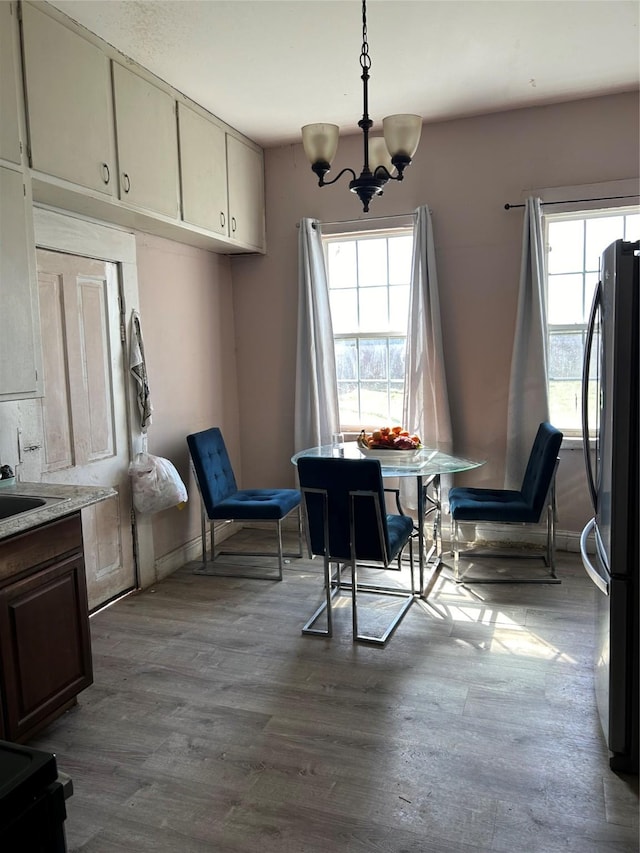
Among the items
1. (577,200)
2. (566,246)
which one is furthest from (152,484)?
(577,200)

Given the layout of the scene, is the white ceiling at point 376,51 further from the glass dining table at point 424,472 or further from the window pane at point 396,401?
the glass dining table at point 424,472

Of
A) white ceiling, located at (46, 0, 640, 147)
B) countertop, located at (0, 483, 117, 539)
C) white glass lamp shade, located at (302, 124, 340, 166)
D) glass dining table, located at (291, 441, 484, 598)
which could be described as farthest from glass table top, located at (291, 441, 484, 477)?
white ceiling, located at (46, 0, 640, 147)

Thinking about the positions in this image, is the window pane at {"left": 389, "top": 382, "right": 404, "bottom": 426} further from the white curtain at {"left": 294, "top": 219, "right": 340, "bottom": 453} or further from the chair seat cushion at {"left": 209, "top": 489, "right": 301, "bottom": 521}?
the chair seat cushion at {"left": 209, "top": 489, "right": 301, "bottom": 521}

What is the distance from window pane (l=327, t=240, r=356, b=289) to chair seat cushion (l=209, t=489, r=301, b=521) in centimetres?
167

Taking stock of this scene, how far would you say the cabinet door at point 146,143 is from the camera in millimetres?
Answer: 3182

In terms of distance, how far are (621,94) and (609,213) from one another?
68 centimetres

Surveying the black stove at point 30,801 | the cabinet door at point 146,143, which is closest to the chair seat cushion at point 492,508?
the cabinet door at point 146,143

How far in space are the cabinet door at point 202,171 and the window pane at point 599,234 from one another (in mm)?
2373

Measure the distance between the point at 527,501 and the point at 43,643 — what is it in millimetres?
2670

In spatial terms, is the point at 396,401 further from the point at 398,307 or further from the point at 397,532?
the point at 397,532

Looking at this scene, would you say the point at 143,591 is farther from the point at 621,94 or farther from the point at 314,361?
the point at 621,94

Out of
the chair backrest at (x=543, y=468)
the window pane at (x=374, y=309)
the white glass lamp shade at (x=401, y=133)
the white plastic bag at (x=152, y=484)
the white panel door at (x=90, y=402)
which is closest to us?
the white glass lamp shade at (x=401, y=133)

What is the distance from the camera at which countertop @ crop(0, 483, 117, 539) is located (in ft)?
6.99

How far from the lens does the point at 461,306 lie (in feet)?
14.2
